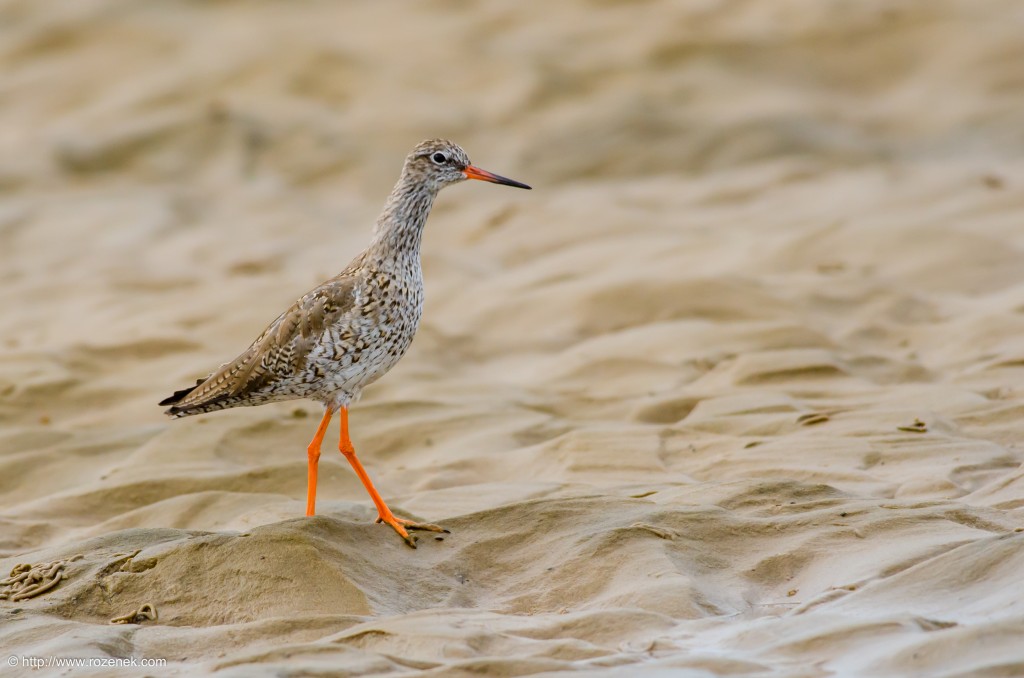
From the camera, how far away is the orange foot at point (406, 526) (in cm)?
536

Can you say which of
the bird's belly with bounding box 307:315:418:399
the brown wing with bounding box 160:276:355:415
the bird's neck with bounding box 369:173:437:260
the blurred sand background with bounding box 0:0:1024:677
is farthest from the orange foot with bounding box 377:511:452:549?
the bird's neck with bounding box 369:173:437:260

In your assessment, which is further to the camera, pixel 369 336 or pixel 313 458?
pixel 313 458

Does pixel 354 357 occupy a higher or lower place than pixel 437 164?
lower

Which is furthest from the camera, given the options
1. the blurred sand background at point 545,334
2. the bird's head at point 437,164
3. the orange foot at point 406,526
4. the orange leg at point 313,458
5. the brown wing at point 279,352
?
the bird's head at point 437,164

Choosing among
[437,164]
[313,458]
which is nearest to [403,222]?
[437,164]

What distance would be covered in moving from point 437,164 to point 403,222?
492 mm

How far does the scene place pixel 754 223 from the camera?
1023cm

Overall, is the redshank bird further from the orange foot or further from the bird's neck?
the orange foot

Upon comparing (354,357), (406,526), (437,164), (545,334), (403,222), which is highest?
(437,164)

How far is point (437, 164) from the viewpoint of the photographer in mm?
6762

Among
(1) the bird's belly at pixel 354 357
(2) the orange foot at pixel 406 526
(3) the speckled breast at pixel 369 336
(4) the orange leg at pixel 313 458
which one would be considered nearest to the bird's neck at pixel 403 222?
(3) the speckled breast at pixel 369 336

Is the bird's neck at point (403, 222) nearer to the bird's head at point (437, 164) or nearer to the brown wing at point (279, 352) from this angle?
the bird's head at point (437, 164)

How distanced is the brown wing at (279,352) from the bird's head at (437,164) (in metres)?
0.77

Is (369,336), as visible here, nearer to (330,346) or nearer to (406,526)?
(330,346)
